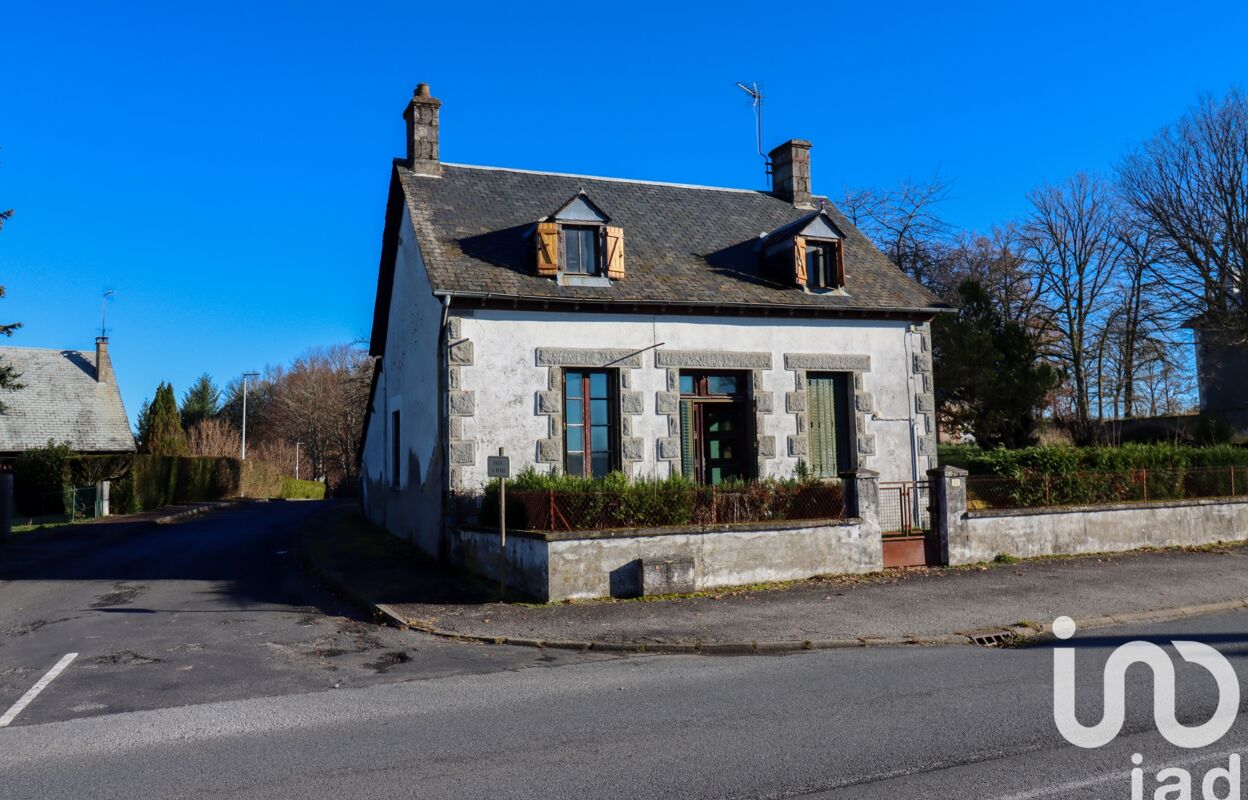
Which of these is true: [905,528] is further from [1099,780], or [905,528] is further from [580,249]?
[1099,780]

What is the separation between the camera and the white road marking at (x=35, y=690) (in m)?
7.11

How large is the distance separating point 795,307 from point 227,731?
12.7 meters

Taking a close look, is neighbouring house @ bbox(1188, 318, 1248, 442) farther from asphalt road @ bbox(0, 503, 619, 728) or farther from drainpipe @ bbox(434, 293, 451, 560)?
asphalt road @ bbox(0, 503, 619, 728)

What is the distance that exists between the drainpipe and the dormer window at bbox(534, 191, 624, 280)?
2.09 metres

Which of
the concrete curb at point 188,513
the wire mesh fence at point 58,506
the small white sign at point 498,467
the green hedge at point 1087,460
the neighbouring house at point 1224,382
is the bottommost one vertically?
the concrete curb at point 188,513

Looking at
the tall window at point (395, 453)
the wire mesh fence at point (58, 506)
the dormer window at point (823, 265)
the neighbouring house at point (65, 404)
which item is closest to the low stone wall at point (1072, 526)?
the dormer window at point (823, 265)

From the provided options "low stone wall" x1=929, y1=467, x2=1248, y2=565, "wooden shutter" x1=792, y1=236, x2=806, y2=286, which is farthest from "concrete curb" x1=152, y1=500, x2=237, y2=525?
"low stone wall" x1=929, y1=467, x2=1248, y2=565

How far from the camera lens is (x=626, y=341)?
1605 cm

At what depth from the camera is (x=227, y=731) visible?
658cm

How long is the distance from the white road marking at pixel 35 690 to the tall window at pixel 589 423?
820cm

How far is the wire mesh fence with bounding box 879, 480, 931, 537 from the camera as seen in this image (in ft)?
48.4

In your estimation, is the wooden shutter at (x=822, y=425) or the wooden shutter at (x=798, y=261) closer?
the wooden shutter at (x=822, y=425)

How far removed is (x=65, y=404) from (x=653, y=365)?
110ft

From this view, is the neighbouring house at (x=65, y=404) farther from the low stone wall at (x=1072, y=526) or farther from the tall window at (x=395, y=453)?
the low stone wall at (x=1072, y=526)
